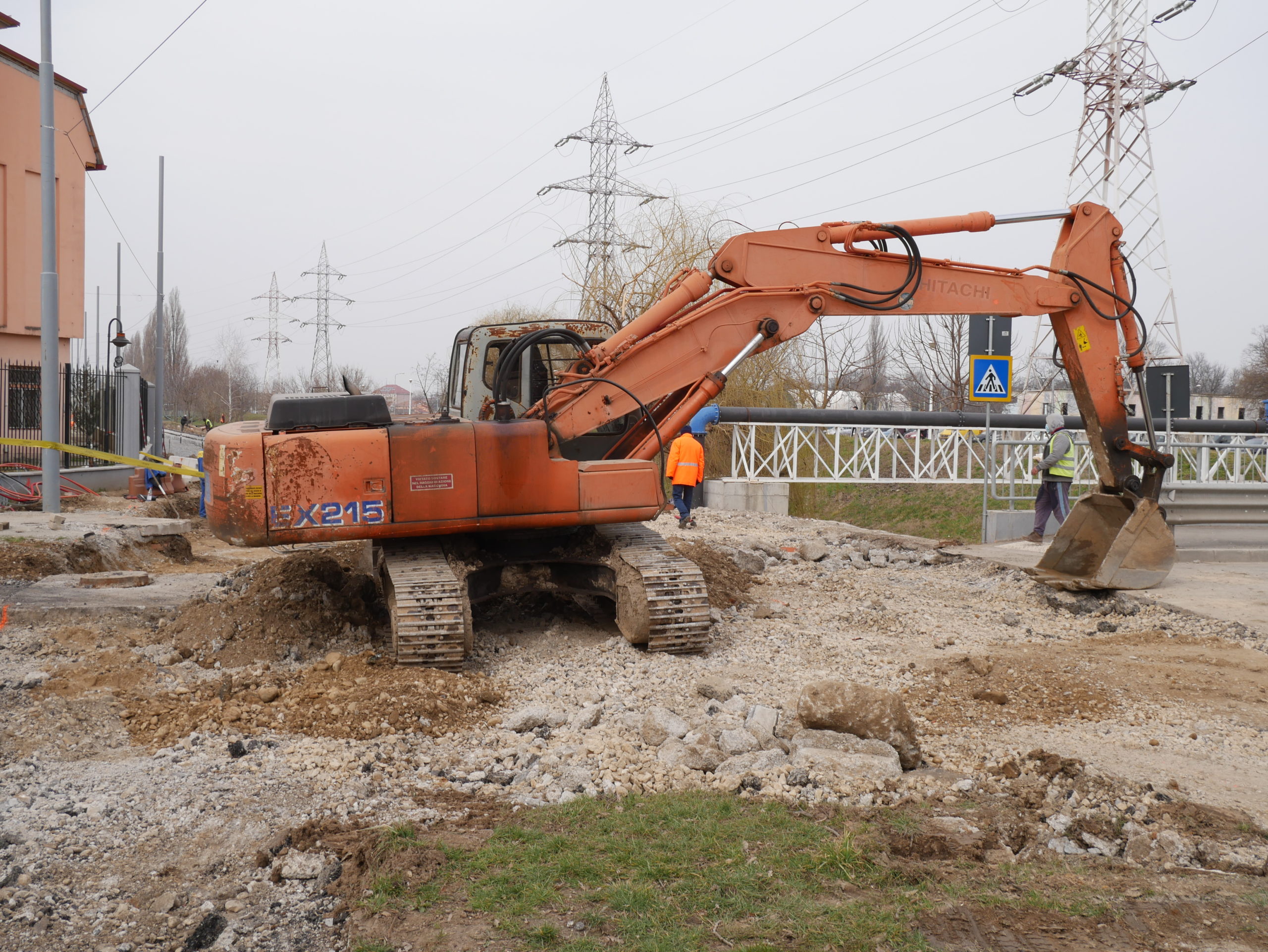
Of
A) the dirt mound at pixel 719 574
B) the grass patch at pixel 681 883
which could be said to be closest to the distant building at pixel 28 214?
the dirt mound at pixel 719 574

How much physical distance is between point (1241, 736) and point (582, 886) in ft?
12.8

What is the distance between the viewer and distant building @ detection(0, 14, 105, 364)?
1920 cm

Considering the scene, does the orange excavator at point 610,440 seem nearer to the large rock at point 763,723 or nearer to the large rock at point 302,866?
the large rock at point 763,723

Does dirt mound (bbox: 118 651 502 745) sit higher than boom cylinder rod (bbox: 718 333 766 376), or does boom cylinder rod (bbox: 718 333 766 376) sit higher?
boom cylinder rod (bbox: 718 333 766 376)

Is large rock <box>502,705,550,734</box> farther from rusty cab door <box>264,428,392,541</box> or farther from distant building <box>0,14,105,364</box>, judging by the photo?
distant building <box>0,14,105,364</box>

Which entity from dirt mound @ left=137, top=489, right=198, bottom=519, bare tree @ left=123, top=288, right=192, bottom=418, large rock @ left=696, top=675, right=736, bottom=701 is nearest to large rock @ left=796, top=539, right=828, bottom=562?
large rock @ left=696, top=675, right=736, bottom=701

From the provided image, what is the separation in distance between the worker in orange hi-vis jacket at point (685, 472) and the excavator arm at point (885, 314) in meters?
6.09

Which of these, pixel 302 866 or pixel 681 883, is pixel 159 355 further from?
pixel 681 883

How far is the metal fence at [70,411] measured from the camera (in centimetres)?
1755

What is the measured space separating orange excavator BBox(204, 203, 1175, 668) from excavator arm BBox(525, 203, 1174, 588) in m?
0.02

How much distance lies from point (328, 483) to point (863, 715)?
12.1 feet

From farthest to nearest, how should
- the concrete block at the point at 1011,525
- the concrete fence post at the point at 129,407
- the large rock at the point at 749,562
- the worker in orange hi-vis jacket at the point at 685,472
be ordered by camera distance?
the concrete fence post at the point at 129,407
the worker in orange hi-vis jacket at the point at 685,472
the concrete block at the point at 1011,525
the large rock at the point at 749,562

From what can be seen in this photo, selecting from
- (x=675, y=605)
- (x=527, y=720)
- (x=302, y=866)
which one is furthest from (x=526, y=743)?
(x=675, y=605)

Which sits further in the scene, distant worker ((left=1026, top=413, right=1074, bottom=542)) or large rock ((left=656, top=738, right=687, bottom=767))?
distant worker ((left=1026, top=413, right=1074, bottom=542))
